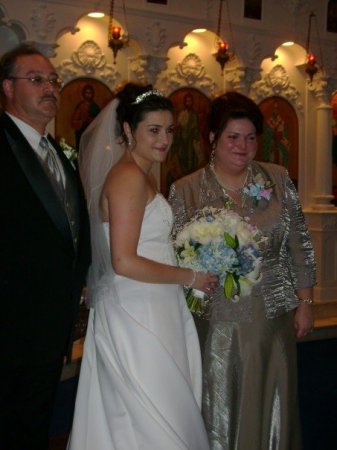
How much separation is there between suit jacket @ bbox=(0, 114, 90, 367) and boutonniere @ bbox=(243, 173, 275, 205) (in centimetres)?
101

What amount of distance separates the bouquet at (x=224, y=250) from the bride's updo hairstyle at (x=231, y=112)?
48 centimetres

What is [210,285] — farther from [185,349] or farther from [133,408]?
[133,408]

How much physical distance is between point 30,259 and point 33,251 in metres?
0.04

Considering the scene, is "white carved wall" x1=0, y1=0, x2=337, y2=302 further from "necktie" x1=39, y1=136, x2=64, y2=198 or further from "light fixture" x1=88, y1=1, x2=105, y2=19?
"necktie" x1=39, y1=136, x2=64, y2=198

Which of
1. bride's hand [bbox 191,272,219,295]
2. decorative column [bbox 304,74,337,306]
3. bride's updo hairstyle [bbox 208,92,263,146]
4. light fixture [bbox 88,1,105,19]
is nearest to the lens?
bride's hand [bbox 191,272,219,295]

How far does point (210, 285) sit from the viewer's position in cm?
310

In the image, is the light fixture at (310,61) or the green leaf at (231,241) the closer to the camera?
the green leaf at (231,241)

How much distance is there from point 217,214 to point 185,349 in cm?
70

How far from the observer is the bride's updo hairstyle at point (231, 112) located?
326 cm

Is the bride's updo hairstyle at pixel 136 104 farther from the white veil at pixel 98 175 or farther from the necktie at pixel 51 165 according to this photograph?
the necktie at pixel 51 165

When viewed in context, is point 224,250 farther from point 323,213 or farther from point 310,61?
point 310,61

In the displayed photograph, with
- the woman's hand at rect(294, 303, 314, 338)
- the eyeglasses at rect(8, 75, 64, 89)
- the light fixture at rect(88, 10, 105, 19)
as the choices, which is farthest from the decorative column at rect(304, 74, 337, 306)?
the eyeglasses at rect(8, 75, 64, 89)

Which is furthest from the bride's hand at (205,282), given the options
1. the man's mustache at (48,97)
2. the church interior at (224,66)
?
the church interior at (224,66)

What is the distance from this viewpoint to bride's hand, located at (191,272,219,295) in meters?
3.06
